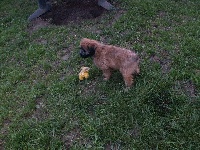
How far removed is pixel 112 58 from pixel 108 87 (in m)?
0.58

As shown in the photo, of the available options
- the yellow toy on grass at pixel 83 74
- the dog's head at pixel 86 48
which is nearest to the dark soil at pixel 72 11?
the yellow toy on grass at pixel 83 74

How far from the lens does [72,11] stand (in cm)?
916

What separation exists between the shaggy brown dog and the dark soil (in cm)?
295

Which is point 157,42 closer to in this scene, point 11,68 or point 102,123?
point 102,123

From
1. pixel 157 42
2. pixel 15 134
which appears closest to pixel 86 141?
pixel 15 134

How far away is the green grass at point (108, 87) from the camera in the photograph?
512 cm

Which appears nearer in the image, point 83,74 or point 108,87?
point 108,87

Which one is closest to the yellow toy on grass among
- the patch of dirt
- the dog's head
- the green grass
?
the green grass

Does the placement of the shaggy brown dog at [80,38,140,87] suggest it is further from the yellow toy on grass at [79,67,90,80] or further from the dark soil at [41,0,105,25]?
the dark soil at [41,0,105,25]

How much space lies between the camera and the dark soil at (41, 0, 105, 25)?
8.83m

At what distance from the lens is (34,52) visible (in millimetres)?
7633

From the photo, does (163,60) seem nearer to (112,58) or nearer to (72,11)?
(112,58)

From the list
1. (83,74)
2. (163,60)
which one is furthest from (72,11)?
(163,60)

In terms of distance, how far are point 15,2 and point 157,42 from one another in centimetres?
570
